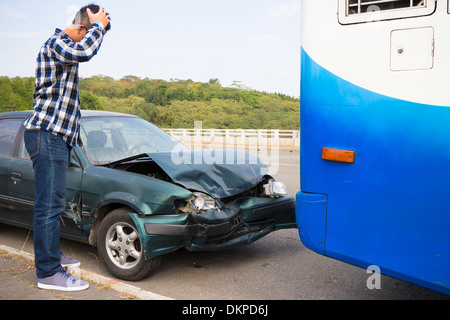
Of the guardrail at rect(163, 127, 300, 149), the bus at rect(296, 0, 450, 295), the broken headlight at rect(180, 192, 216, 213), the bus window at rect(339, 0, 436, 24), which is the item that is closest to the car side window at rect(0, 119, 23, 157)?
the broken headlight at rect(180, 192, 216, 213)

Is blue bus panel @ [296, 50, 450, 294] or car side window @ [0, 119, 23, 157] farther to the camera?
car side window @ [0, 119, 23, 157]

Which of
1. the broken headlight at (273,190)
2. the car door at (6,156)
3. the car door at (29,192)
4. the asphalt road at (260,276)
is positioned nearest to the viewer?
the asphalt road at (260,276)

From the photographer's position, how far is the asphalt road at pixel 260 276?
3.80 metres

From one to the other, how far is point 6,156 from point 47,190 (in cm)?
194

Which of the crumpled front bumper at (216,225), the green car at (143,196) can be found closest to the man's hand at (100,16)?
the green car at (143,196)

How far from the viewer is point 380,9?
9.05ft

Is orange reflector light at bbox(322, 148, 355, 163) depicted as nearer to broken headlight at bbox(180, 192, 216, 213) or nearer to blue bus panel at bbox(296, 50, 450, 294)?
blue bus panel at bbox(296, 50, 450, 294)

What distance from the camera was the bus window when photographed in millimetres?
2598

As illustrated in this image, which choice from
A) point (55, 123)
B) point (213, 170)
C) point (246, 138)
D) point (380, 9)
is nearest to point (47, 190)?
point (55, 123)

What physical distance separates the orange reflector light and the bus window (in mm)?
851

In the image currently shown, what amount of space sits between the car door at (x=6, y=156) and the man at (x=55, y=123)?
5.14 feet

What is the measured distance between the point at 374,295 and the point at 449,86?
6.63 feet

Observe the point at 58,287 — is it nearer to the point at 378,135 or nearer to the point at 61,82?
the point at 61,82

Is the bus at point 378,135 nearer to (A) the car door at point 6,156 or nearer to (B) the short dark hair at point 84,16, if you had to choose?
(B) the short dark hair at point 84,16
